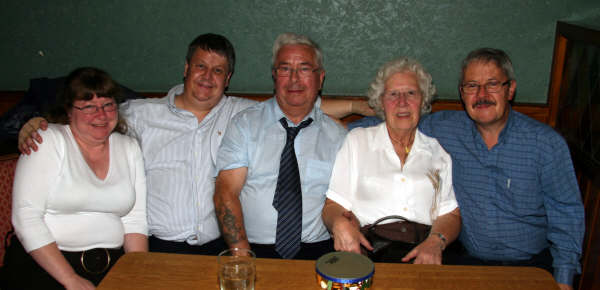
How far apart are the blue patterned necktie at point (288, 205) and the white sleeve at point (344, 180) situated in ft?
0.58

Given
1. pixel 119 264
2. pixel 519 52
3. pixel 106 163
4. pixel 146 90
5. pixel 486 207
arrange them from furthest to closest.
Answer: pixel 146 90 → pixel 519 52 → pixel 486 207 → pixel 106 163 → pixel 119 264

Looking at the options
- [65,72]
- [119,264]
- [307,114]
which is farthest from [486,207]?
[65,72]

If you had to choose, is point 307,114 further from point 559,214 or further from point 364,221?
point 559,214

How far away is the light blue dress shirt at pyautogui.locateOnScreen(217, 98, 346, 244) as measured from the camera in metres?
2.17

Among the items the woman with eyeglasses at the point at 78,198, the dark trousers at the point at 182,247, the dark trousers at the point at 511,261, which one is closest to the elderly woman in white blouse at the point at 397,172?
the dark trousers at the point at 511,261

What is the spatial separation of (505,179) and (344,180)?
2.68 feet

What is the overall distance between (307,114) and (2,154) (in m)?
1.61

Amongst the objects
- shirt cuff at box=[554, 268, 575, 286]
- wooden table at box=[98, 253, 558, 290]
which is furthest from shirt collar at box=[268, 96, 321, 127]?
shirt cuff at box=[554, 268, 575, 286]

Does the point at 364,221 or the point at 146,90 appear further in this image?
the point at 146,90

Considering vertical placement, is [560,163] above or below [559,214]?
above

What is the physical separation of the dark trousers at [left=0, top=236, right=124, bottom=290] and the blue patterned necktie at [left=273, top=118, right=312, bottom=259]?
81 cm

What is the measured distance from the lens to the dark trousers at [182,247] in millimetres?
2221

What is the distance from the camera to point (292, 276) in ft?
4.38

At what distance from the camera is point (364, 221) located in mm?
2070
